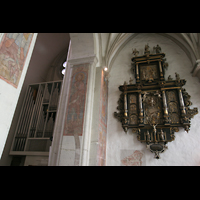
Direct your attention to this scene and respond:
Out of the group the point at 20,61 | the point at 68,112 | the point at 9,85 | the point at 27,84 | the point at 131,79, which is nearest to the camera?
the point at 9,85

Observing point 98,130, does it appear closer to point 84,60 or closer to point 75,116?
point 75,116

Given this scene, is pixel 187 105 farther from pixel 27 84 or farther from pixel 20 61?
pixel 27 84

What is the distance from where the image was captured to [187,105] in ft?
20.1

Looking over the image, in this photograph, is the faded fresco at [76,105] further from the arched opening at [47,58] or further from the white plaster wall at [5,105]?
the arched opening at [47,58]

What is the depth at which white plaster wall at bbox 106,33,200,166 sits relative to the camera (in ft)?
18.6

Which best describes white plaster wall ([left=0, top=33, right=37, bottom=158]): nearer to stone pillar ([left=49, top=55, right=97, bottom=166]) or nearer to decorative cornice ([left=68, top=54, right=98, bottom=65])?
stone pillar ([left=49, top=55, right=97, bottom=166])

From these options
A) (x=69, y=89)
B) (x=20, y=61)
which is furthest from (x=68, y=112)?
(x=20, y=61)

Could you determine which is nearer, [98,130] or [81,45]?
[98,130]

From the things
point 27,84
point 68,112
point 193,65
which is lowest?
point 68,112

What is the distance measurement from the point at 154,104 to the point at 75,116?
10.5ft

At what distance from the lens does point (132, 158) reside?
237 inches

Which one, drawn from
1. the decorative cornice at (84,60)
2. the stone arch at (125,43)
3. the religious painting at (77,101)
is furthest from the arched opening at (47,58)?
the religious painting at (77,101)

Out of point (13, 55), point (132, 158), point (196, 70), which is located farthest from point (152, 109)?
point (13, 55)

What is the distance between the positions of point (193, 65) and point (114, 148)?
15.4ft
